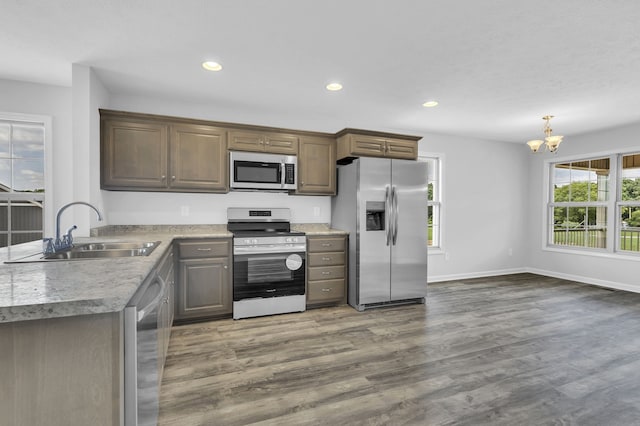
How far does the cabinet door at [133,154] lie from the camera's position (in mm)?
3240

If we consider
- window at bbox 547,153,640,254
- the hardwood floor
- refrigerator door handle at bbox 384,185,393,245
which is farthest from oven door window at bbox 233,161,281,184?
window at bbox 547,153,640,254

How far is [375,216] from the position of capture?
3939 millimetres

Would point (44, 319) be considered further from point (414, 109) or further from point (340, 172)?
point (414, 109)

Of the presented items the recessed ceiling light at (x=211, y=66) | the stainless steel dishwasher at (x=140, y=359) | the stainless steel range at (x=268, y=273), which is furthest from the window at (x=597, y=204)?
the stainless steel dishwasher at (x=140, y=359)

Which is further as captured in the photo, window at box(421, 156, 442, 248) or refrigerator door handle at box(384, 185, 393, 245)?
window at box(421, 156, 442, 248)

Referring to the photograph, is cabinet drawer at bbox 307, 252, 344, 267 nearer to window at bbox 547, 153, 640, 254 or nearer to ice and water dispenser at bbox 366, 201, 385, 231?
ice and water dispenser at bbox 366, 201, 385, 231

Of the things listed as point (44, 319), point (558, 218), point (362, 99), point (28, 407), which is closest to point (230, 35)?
point (362, 99)

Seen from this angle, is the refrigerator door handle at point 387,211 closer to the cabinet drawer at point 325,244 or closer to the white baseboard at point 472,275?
the cabinet drawer at point 325,244

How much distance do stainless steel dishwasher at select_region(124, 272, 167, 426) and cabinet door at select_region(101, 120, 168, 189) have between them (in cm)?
212

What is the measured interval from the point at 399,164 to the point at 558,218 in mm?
3915

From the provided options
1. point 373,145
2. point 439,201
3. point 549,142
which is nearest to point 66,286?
point 373,145

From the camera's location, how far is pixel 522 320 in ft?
11.4

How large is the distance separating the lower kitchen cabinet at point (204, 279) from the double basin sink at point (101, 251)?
750 millimetres

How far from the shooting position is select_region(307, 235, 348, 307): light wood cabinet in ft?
12.5
